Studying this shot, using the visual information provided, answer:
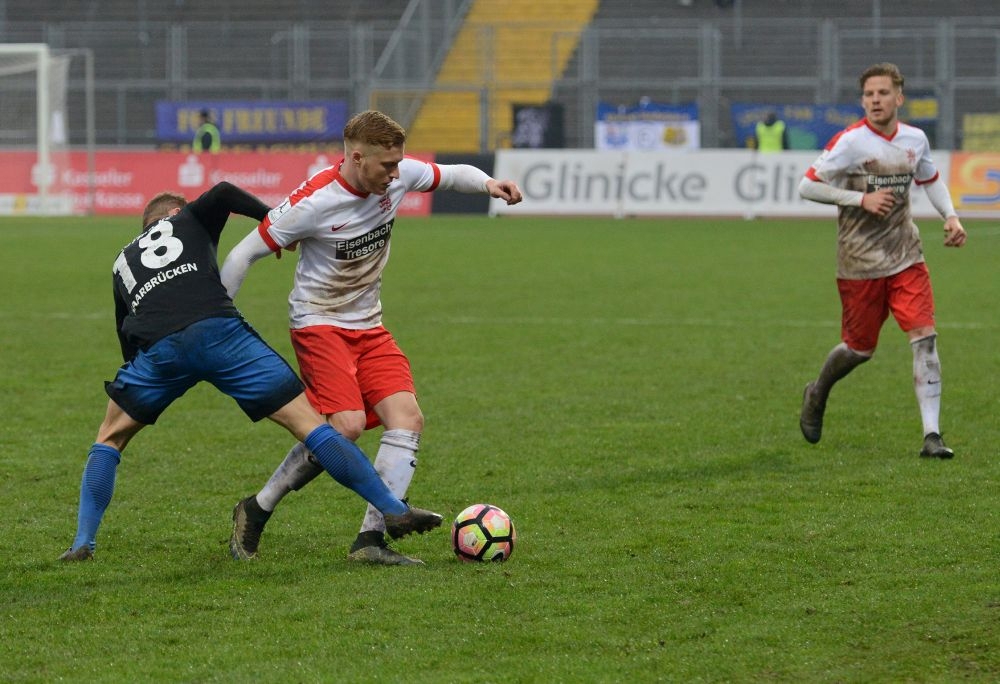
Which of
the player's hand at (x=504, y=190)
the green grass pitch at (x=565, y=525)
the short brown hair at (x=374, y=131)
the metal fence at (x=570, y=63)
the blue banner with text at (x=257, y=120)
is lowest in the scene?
the green grass pitch at (x=565, y=525)

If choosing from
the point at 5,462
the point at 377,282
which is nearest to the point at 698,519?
the point at 377,282

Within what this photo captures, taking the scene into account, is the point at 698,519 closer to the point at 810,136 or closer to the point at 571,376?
the point at 571,376

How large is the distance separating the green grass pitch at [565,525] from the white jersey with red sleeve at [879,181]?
3.12 feet

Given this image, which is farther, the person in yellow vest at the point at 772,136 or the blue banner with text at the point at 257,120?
the blue banner with text at the point at 257,120

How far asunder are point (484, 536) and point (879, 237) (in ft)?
10.9

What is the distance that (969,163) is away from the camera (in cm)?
2802

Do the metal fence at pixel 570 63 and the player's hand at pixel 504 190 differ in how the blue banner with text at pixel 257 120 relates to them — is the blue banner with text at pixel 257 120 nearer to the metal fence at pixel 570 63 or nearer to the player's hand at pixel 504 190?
the metal fence at pixel 570 63

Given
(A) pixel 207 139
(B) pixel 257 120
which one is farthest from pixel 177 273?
(B) pixel 257 120

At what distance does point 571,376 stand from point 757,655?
21.0 ft

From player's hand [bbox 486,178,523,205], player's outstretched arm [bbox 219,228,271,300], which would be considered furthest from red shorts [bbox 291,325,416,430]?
player's hand [bbox 486,178,523,205]

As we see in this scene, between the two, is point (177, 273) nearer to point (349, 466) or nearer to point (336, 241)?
point (336, 241)

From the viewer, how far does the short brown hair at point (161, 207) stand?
5914 mm

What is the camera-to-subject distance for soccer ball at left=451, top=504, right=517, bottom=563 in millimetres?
5648

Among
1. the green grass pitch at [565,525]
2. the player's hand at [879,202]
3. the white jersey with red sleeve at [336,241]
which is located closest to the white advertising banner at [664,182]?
the green grass pitch at [565,525]
